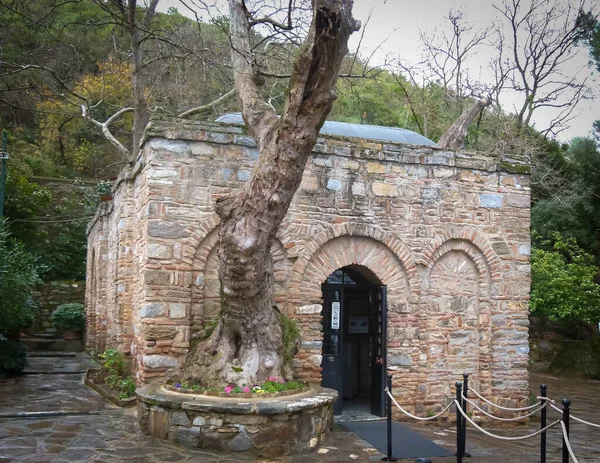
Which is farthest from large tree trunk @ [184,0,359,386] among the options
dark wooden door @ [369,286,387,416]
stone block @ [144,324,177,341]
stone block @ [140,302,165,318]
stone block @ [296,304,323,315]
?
dark wooden door @ [369,286,387,416]

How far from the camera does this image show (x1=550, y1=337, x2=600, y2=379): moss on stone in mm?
16266

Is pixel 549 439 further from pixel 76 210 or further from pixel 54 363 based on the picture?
pixel 76 210

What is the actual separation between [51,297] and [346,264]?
46.7 feet

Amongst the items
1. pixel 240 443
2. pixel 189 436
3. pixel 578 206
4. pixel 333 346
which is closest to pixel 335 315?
pixel 333 346

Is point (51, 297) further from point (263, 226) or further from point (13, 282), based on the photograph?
point (263, 226)

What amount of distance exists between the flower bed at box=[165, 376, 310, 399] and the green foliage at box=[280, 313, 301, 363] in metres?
0.43

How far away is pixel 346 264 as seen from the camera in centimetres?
891

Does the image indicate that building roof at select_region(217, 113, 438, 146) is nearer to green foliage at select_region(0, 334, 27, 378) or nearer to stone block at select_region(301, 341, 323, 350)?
stone block at select_region(301, 341, 323, 350)

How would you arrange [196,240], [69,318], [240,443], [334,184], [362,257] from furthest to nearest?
[69,318] < [362,257] < [334,184] < [196,240] < [240,443]

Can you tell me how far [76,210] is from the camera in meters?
23.1

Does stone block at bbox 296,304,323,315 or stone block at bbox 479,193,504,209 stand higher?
stone block at bbox 479,193,504,209

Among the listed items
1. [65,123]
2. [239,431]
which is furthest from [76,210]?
[239,431]

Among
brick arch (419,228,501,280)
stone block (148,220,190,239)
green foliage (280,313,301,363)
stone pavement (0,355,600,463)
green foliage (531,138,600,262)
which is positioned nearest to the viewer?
stone pavement (0,355,600,463)

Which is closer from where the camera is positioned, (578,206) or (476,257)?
(476,257)
